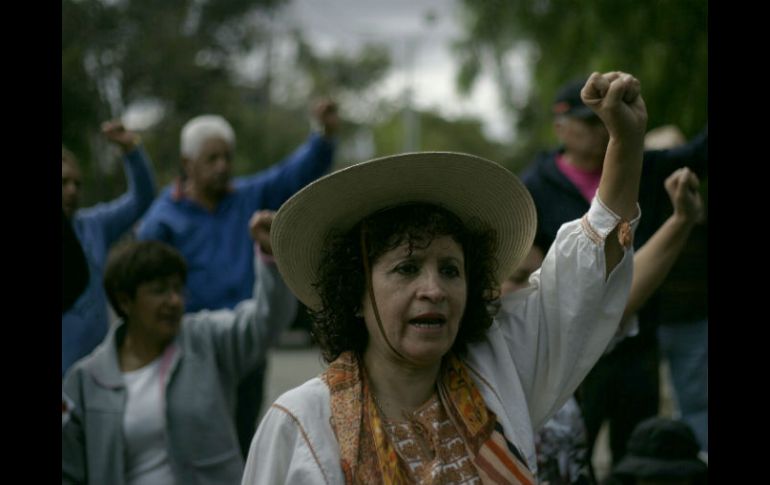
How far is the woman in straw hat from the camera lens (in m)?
2.68

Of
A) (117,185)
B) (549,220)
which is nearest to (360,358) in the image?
(549,220)

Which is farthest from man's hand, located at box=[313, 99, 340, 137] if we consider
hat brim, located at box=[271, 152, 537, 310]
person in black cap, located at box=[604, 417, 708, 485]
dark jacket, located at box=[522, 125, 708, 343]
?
hat brim, located at box=[271, 152, 537, 310]

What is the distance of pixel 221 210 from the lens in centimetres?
605

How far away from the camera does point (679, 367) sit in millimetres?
5781

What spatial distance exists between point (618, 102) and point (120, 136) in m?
3.77

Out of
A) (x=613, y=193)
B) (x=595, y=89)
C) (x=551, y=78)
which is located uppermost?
(x=551, y=78)

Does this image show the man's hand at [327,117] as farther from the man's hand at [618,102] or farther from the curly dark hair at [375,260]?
the man's hand at [618,102]

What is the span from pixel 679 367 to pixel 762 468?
10.8 feet

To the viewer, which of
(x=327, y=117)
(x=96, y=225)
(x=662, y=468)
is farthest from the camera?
(x=327, y=117)

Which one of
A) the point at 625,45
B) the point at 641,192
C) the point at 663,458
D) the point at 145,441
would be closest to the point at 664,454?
the point at 663,458

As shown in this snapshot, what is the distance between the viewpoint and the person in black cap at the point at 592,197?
4.59 m

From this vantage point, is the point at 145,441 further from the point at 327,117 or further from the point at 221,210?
the point at 327,117

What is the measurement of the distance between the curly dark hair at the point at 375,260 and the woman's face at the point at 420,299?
0.04 m
